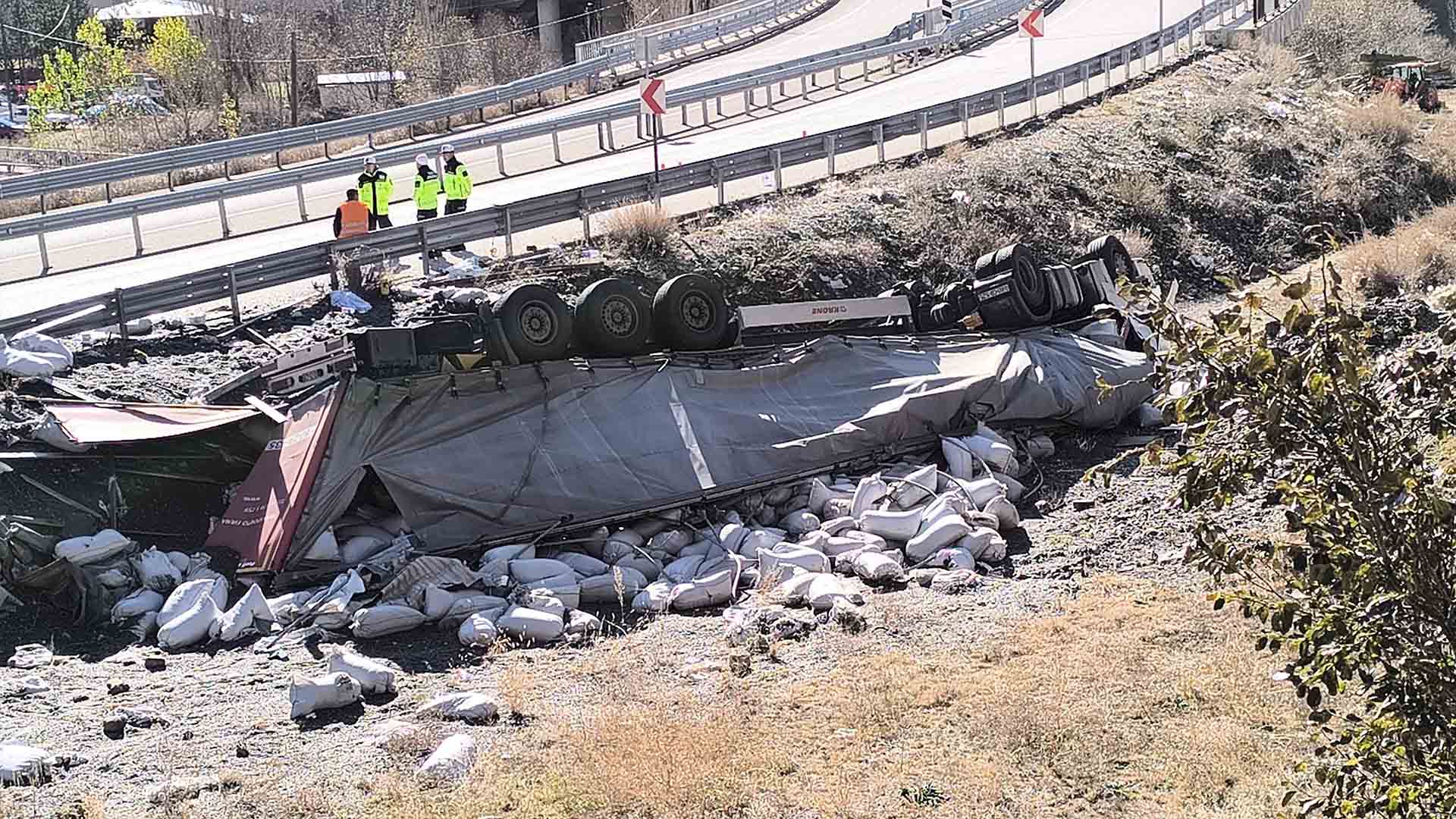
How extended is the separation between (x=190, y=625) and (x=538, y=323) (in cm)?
447

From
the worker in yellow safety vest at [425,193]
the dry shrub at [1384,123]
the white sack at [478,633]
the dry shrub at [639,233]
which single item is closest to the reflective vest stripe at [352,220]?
the worker in yellow safety vest at [425,193]

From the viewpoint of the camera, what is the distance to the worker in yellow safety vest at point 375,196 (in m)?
20.7

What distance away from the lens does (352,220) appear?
19.5 metres

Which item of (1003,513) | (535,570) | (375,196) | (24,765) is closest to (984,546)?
(1003,513)

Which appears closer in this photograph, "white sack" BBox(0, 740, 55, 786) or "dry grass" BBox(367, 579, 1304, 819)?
"dry grass" BBox(367, 579, 1304, 819)

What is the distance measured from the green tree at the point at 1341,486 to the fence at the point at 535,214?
45.6 ft

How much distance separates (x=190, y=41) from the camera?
57938 millimetres

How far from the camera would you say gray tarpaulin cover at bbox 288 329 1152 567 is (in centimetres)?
1293

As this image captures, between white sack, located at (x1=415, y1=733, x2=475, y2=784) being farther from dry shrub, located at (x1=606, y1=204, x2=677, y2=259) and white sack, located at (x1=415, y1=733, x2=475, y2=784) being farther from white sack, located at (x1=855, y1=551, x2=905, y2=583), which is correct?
dry shrub, located at (x1=606, y1=204, x2=677, y2=259)

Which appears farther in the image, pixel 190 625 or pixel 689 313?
pixel 689 313

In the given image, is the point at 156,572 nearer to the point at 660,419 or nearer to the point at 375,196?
the point at 660,419

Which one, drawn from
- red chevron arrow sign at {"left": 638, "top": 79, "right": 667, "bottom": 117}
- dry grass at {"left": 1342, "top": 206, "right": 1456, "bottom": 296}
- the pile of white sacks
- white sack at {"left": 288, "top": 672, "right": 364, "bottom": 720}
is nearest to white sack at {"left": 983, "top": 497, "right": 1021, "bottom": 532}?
the pile of white sacks

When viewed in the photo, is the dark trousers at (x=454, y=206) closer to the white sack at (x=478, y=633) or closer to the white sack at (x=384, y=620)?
the white sack at (x=384, y=620)

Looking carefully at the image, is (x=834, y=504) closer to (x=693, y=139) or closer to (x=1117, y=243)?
(x=1117, y=243)
